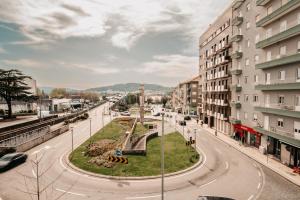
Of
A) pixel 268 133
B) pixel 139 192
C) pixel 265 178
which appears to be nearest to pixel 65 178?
pixel 139 192

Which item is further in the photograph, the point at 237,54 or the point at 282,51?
the point at 237,54

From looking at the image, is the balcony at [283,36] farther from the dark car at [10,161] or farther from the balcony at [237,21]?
the dark car at [10,161]

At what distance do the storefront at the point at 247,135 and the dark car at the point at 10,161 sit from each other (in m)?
34.8

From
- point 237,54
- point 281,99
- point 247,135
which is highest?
point 237,54

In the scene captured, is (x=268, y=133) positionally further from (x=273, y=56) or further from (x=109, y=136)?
(x=109, y=136)

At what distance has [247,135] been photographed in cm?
4250

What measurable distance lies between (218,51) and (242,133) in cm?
2191

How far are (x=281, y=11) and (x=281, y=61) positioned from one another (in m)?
6.24

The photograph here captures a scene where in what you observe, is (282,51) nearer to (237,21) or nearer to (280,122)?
(280,122)

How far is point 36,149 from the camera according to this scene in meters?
36.8

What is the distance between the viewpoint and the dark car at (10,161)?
26.1 metres

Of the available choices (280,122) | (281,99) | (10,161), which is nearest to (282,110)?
(281,99)

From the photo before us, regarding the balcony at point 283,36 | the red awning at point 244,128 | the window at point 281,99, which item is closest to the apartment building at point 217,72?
the red awning at point 244,128

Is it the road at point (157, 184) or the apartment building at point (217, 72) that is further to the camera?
the apartment building at point (217, 72)
